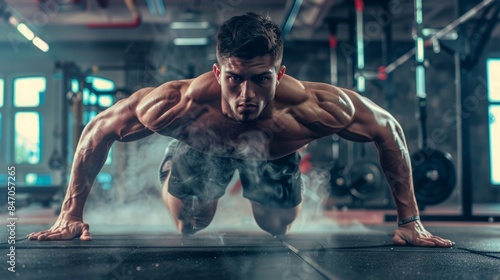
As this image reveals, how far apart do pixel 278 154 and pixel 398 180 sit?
50 cm

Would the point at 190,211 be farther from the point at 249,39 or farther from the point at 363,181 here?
the point at 363,181

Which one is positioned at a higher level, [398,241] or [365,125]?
[365,125]

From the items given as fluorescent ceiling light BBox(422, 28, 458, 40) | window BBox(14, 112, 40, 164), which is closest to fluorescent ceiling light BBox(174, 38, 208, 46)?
window BBox(14, 112, 40, 164)

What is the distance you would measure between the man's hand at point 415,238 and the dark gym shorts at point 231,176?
0.57 meters

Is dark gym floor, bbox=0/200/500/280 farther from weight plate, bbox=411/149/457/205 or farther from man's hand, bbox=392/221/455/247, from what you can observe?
weight plate, bbox=411/149/457/205

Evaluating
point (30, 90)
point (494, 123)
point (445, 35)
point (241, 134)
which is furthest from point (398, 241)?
point (30, 90)

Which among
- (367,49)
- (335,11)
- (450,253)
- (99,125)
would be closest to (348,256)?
(450,253)

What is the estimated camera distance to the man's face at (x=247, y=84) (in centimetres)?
175

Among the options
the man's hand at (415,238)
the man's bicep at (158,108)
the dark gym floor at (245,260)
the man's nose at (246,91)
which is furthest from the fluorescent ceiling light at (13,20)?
the man's hand at (415,238)

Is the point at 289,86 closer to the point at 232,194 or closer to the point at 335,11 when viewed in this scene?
the point at 232,194

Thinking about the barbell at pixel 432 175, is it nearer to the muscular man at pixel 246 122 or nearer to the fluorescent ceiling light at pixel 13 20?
the muscular man at pixel 246 122

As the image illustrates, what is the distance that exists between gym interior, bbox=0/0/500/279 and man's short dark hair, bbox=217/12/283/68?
687 millimetres

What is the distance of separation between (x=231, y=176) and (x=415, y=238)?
33.7 inches

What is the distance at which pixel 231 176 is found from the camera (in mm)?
2375
